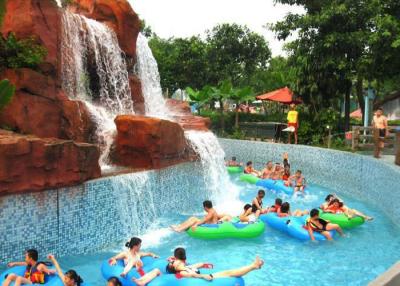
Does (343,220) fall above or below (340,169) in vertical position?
below

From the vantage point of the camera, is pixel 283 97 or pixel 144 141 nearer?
pixel 144 141

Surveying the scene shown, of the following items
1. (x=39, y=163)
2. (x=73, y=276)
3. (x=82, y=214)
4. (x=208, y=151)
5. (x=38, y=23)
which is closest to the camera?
(x=73, y=276)

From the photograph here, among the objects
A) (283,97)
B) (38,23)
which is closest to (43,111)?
(38,23)

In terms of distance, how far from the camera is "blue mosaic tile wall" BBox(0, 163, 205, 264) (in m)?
7.25

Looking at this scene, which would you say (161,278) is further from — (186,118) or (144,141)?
(186,118)

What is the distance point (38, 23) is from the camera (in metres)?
10.3

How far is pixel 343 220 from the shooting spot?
1005 centimetres

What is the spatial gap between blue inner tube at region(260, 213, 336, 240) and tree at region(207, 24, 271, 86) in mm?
20825

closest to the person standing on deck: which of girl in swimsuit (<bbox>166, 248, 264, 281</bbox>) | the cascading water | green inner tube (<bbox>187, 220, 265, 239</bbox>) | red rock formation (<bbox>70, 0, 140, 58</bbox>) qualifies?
the cascading water

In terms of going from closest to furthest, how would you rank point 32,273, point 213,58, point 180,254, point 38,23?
1. point 32,273
2. point 180,254
3. point 38,23
4. point 213,58

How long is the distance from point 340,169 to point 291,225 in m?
6.51

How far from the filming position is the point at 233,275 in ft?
20.9

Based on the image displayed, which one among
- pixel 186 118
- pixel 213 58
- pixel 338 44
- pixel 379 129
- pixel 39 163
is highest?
pixel 213 58

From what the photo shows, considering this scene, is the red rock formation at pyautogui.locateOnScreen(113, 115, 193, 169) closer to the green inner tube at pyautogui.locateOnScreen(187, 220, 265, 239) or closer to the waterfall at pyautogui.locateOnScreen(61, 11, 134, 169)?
the waterfall at pyautogui.locateOnScreen(61, 11, 134, 169)
